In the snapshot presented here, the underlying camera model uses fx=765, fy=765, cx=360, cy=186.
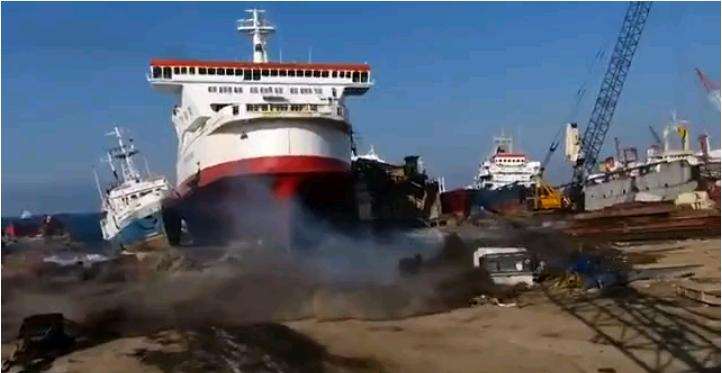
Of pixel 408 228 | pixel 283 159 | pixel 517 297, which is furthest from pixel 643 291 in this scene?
pixel 408 228

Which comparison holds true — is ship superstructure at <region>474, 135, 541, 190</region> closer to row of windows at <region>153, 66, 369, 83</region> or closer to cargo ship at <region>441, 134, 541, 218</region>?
cargo ship at <region>441, 134, 541, 218</region>

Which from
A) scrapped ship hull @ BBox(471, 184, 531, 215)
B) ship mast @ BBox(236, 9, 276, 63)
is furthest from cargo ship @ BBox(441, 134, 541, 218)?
ship mast @ BBox(236, 9, 276, 63)

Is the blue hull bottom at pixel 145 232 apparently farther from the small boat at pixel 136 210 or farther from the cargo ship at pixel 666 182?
the cargo ship at pixel 666 182

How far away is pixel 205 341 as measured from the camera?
68.4 ft

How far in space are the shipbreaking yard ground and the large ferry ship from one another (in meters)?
10.0

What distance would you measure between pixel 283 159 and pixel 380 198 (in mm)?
36237

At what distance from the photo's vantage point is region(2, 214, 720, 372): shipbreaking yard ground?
17.4m

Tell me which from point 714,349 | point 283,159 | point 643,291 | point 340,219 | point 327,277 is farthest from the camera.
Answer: point 340,219

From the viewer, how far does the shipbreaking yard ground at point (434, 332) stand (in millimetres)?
17391

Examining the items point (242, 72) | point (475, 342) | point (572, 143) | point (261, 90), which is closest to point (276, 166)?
point (261, 90)

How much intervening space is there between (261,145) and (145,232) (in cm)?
2036

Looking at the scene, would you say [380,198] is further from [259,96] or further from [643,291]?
[643,291]

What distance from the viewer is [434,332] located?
20.8 metres

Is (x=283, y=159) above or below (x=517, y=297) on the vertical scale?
above
